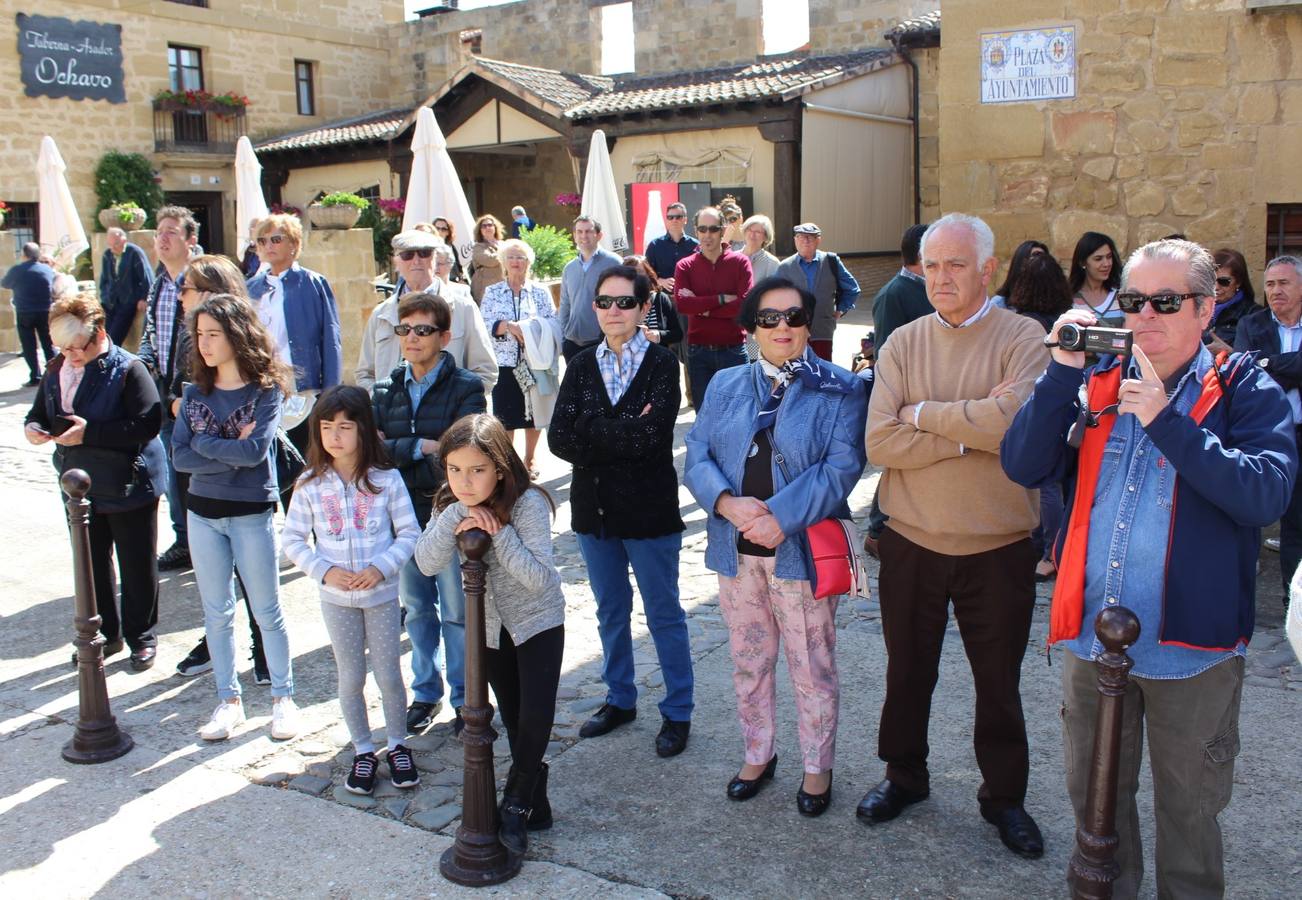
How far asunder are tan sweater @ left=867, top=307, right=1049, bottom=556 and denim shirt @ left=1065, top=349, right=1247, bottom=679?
0.49 metres

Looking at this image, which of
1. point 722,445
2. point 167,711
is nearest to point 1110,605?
point 722,445

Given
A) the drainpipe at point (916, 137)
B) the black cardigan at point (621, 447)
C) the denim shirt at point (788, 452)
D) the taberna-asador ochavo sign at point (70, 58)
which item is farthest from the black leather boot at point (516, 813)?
the taberna-asador ochavo sign at point (70, 58)

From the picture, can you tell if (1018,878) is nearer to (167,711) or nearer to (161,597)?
(167,711)

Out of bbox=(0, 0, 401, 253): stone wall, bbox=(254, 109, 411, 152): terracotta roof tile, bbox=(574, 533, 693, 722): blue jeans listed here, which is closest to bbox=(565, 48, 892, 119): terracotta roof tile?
bbox=(254, 109, 411, 152): terracotta roof tile

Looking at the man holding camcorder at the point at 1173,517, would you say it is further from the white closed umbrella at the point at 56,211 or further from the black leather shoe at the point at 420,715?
the white closed umbrella at the point at 56,211

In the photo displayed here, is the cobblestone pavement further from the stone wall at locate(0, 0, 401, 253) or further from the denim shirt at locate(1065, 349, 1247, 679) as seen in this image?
the stone wall at locate(0, 0, 401, 253)

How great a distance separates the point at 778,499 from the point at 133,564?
3.26 meters

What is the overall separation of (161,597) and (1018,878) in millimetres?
4751

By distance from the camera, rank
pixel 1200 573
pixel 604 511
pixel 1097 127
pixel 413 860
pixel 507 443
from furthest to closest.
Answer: pixel 1097 127, pixel 604 511, pixel 507 443, pixel 413 860, pixel 1200 573

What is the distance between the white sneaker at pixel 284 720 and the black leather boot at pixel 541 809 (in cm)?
129

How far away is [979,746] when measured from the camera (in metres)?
3.51

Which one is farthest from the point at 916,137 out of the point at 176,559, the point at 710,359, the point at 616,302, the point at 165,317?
the point at 616,302

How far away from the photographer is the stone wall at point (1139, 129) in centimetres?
741

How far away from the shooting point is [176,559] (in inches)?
263
